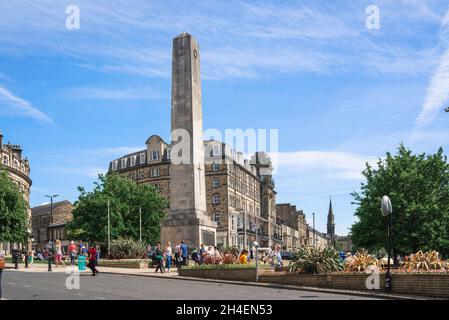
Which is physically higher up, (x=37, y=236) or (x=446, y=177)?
(x=446, y=177)

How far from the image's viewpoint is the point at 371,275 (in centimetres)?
2297

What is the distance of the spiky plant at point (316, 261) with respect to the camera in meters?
25.5

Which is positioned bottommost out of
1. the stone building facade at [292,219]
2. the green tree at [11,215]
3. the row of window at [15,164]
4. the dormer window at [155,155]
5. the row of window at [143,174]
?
the stone building facade at [292,219]

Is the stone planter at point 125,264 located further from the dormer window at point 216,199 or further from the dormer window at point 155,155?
the dormer window at point 155,155

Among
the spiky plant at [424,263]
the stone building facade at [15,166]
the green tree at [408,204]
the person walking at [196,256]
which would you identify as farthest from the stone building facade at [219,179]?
the spiky plant at [424,263]

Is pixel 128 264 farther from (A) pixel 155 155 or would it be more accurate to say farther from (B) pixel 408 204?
(A) pixel 155 155

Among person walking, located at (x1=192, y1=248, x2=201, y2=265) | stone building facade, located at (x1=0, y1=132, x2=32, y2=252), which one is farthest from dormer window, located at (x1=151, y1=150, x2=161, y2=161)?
person walking, located at (x1=192, y1=248, x2=201, y2=265)

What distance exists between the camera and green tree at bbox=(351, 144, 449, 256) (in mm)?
44250

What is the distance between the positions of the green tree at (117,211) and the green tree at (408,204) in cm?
3420

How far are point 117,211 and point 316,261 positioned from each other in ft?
165
